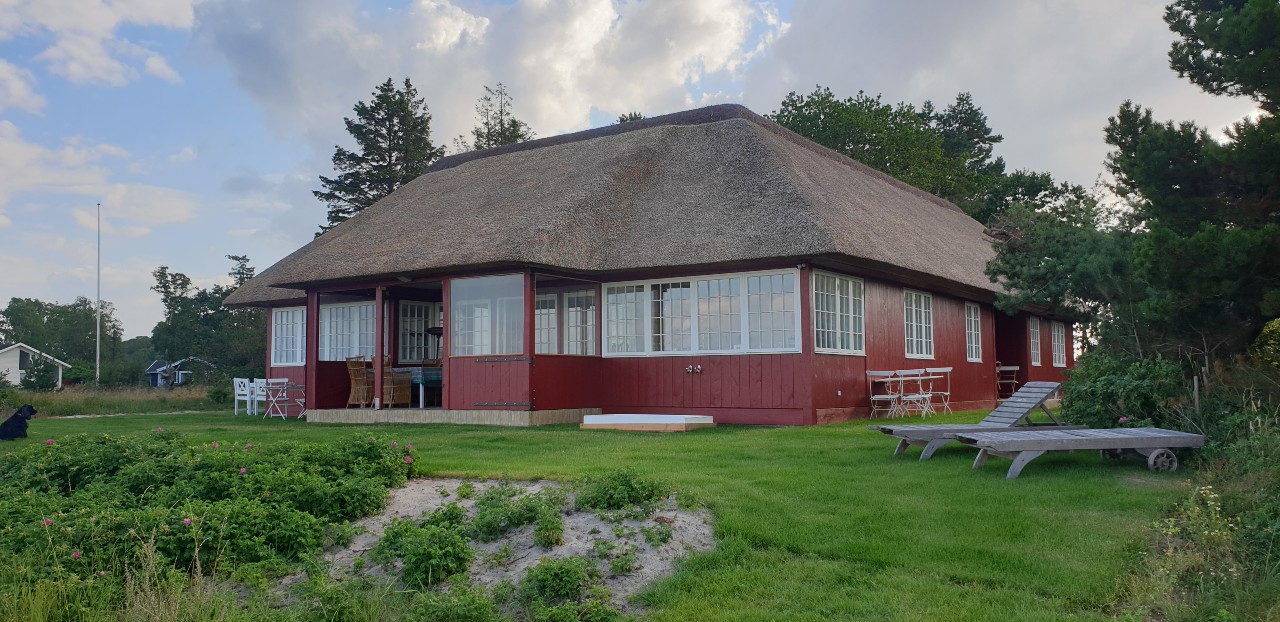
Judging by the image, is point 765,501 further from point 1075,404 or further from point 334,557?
point 1075,404

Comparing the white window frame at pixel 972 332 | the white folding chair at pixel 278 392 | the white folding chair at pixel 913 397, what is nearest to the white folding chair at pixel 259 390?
the white folding chair at pixel 278 392

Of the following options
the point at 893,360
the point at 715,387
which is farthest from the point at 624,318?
the point at 893,360

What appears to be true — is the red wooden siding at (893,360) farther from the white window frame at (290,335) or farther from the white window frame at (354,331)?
the white window frame at (290,335)

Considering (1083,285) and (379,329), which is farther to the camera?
(379,329)

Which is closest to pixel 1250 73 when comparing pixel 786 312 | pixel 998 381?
pixel 786 312

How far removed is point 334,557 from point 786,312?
9.14 m

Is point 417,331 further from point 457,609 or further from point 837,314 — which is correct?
point 457,609

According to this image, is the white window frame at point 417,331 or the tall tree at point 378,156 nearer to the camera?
the white window frame at point 417,331

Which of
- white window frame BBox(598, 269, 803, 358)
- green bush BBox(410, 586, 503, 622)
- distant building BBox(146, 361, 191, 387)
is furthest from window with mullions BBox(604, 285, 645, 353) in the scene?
distant building BBox(146, 361, 191, 387)

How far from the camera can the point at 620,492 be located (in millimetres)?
6738

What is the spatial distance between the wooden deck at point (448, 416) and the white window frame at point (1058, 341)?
14424 mm

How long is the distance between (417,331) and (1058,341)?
16609 millimetres

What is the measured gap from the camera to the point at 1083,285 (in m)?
12.8

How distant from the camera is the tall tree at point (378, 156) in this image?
125 ft
